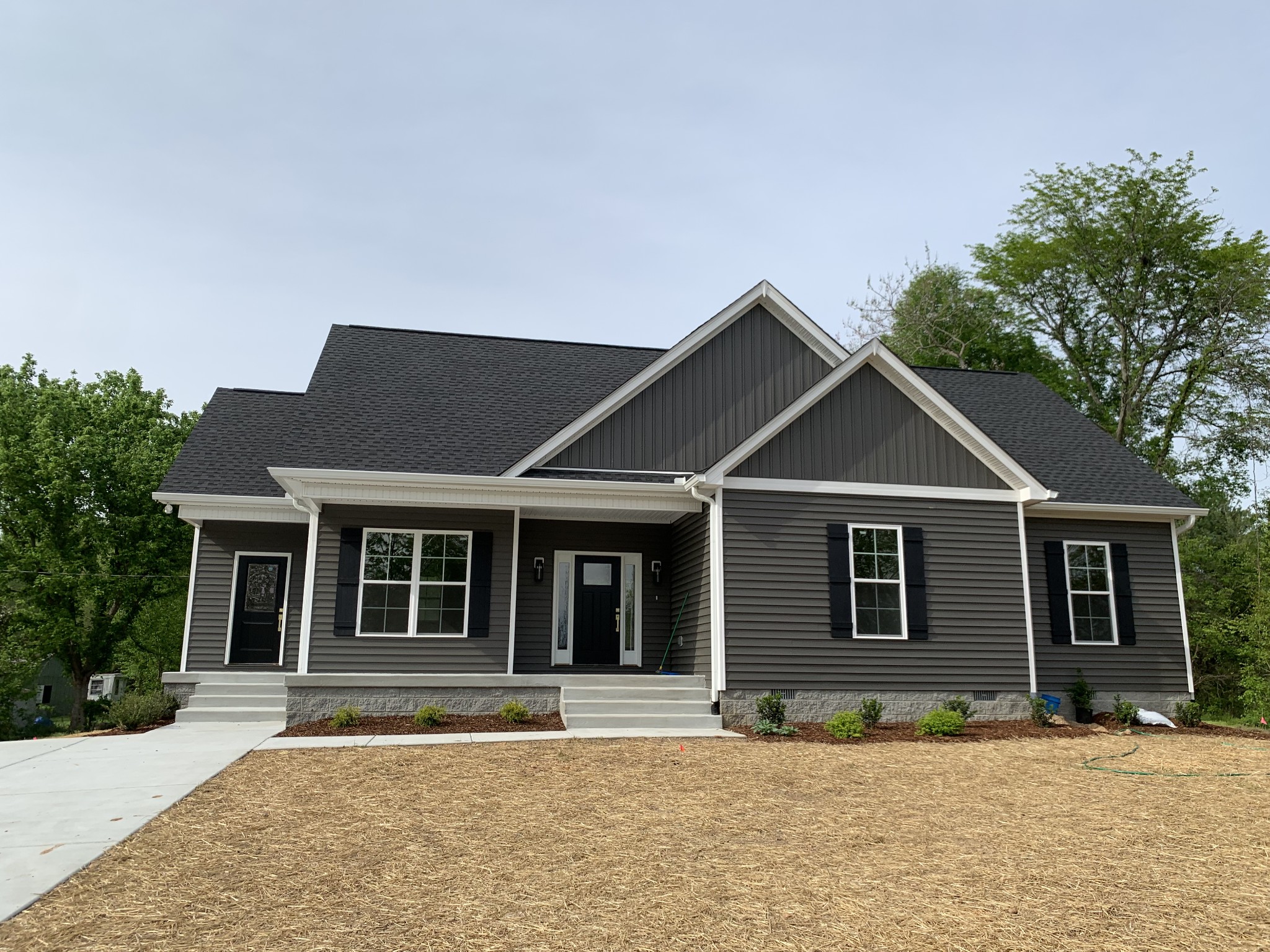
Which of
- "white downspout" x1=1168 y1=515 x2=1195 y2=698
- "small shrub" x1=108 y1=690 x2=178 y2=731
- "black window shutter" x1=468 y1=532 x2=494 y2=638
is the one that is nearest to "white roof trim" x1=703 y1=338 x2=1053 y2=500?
"white downspout" x1=1168 y1=515 x2=1195 y2=698

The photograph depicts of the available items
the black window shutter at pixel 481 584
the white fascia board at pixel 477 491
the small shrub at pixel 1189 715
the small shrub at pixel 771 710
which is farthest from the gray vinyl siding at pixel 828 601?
the black window shutter at pixel 481 584

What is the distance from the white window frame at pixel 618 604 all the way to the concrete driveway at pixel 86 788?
4357 mm

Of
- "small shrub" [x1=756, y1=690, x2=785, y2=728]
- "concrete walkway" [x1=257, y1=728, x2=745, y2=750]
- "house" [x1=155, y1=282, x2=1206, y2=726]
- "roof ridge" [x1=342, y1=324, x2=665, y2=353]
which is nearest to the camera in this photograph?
"concrete walkway" [x1=257, y1=728, x2=745, y2=750]

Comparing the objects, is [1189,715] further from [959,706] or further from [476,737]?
[476,737]

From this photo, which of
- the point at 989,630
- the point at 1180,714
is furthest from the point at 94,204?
the point at 1180,714

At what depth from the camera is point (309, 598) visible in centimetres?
1262

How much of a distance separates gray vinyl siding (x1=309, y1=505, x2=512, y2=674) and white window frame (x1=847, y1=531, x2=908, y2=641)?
4.84 metres

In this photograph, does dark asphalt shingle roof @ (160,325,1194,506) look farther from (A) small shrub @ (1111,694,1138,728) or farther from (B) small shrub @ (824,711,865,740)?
(B) small shrub @ (824,711,865,740)

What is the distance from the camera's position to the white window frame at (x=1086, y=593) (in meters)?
14.0

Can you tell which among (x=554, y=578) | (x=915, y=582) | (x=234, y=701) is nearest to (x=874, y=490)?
(x=915, y=582)

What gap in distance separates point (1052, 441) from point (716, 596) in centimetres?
800

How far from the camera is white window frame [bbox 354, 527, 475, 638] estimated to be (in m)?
12.6

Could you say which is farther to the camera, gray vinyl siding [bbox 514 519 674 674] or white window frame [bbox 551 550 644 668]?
white window frame [bbox 551 550 644 668]

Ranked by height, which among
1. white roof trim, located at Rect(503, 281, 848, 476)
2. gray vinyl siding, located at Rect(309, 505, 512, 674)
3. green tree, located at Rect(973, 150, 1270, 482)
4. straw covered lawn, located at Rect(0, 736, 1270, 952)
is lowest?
straw covered lawn, located at Rect(0, 736, 1270, 952)
